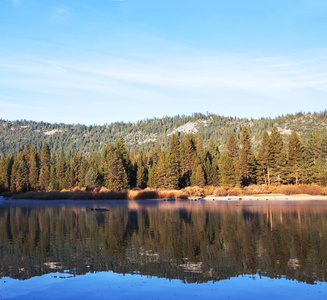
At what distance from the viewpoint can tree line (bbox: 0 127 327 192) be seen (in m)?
90.2

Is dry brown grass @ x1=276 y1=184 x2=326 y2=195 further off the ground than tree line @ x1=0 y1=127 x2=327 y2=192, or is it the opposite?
tree line @ x1=0 y1=127 x2=327 y2=192

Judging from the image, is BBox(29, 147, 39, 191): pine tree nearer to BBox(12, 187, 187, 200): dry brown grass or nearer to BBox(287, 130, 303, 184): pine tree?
BBox(12, 187, 187, 200): dry brown grass

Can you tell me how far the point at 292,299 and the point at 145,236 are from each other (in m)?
14.9

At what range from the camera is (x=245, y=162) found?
9388 cm

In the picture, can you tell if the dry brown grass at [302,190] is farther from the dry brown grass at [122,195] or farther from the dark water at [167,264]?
the dark water at [167,264]

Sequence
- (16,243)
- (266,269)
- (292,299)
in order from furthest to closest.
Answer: (16,243) < (266,269) < (292,299)

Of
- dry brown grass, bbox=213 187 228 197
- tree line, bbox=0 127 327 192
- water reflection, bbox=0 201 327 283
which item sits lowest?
dry brown grass, bbox=213 187 228 197

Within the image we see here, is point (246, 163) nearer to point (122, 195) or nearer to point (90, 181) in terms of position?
point (122, 195)

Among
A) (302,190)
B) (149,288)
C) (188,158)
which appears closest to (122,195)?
(188,158)

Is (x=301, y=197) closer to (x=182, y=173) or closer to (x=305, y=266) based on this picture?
(x=182, y=173)

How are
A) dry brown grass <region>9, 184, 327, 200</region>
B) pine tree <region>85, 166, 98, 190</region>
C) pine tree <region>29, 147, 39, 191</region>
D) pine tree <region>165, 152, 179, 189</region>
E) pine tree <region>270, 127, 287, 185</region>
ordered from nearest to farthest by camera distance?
dry brown grass <region>9, 184, 327, 200</region>
pine tree <region>270, 127, 287, 185</region>
pine tree <region>165, 152, 179, 189</region>
pine tree <region>85, 166, 98, 190</region>
pine tree <region>29, 147, 39, 191</region>

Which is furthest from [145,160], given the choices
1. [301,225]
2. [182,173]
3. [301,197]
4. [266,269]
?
[266,269]

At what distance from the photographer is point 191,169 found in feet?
355

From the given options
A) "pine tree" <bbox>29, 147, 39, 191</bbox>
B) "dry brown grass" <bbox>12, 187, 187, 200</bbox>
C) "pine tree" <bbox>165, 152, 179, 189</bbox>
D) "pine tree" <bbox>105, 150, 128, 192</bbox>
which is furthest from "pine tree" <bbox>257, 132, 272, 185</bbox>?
"pine tree" <bbox>29, 147, 39, 191</bbox>
